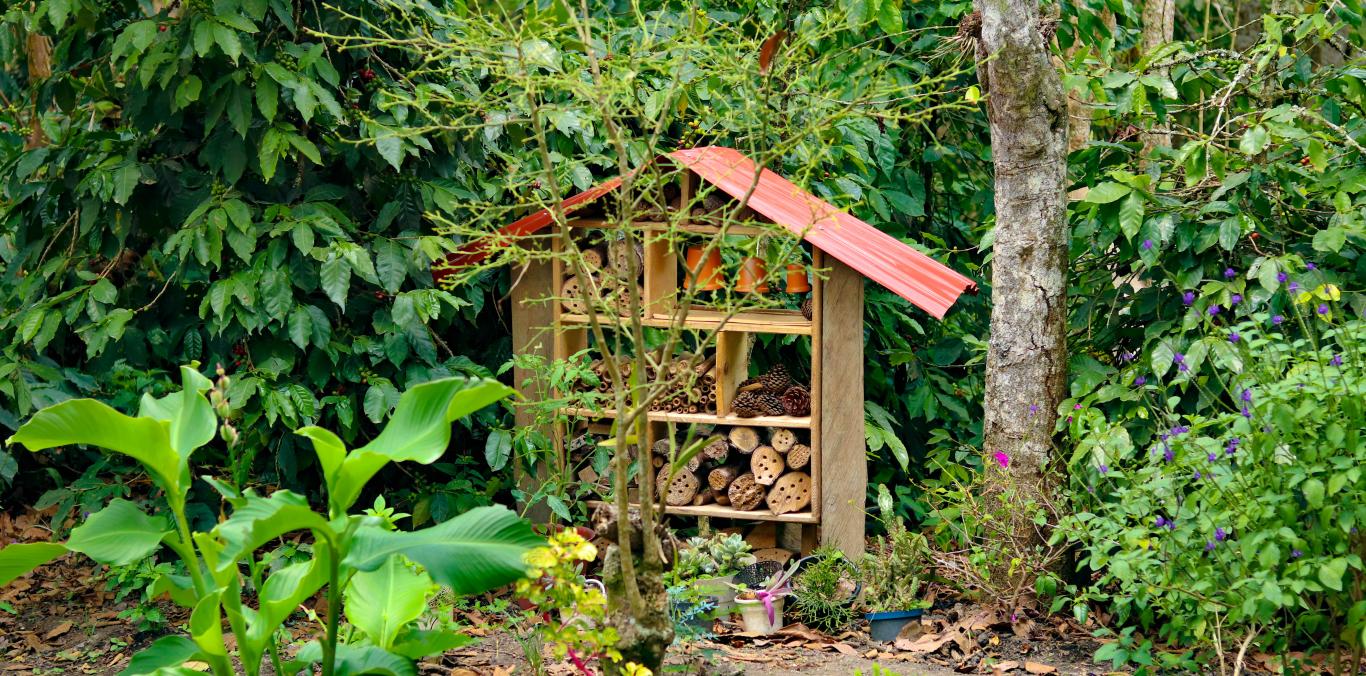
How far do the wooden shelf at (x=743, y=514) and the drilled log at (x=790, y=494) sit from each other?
29 millimetres

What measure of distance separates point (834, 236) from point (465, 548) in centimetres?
206

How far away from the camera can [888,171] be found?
5.75 meters

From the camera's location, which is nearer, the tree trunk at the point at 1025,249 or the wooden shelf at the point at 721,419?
the tree trunk at the point at 1025,249

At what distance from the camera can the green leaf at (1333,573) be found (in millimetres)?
3293

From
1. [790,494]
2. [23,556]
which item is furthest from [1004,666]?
[23,556]

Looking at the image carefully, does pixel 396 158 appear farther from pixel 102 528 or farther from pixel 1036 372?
Result: pixel 1036 372

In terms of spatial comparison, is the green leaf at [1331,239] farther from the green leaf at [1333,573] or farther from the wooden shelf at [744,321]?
the wooden shelf at [744,321]

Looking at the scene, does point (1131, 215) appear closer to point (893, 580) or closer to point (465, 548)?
point (893, 580)

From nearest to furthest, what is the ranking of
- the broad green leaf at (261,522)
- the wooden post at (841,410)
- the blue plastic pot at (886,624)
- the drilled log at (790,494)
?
the broad green leaf at (261,522) < the blue plastic pot at (886,624) < the wooden post at (841,410) < the drilled log at (790,494)

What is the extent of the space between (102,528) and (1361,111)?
184 inches

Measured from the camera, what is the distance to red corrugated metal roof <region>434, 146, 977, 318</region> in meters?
4.45

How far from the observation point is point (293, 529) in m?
3.29

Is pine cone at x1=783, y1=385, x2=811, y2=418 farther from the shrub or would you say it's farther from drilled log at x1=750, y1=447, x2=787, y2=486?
the shrub

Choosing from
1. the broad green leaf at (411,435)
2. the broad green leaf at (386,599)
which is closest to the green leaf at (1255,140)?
the broad green leaf at (411,435)
